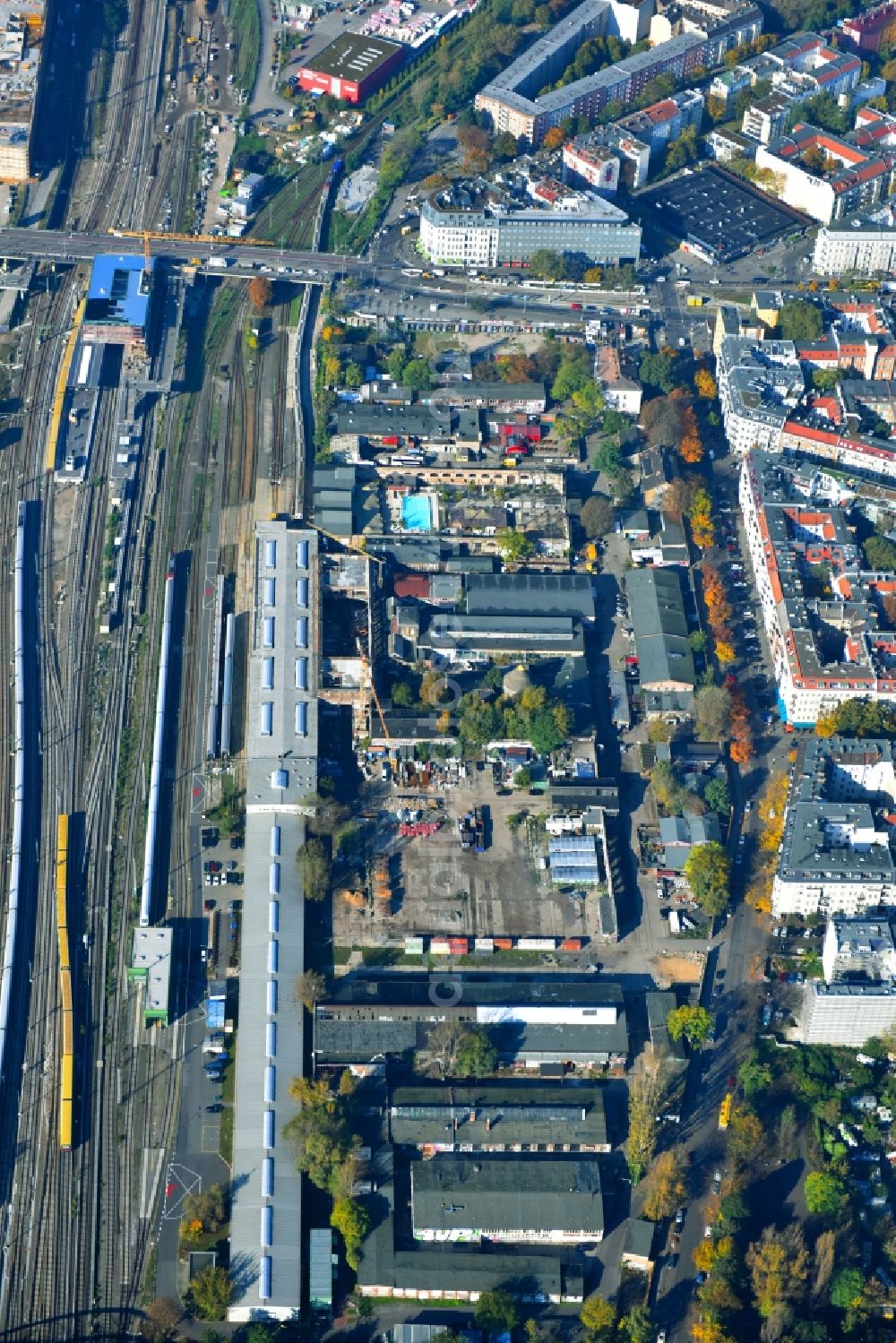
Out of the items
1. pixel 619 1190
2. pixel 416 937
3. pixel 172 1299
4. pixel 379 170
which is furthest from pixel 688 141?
pixel 172 1299

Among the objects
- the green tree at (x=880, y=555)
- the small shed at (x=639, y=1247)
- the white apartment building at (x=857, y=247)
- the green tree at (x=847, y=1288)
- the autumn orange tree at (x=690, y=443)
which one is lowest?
the green tree at (x=847, y=1288)

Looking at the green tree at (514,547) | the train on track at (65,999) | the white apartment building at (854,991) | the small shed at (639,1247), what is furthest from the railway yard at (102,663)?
the white apartment building at (854,991)

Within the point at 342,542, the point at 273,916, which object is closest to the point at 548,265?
the point at 342,542

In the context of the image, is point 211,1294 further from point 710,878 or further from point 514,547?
point 514,547

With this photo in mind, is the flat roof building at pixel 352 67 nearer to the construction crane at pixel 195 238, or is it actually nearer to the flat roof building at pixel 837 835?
the construction crane at pixel 195 238

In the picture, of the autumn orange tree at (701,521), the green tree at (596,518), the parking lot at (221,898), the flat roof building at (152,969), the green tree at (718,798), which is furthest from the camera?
the autumn orange tree at (701,521)

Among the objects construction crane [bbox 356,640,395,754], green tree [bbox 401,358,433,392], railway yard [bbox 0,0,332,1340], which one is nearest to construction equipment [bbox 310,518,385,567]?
railway yard [bbox 0,0,332,1340]
